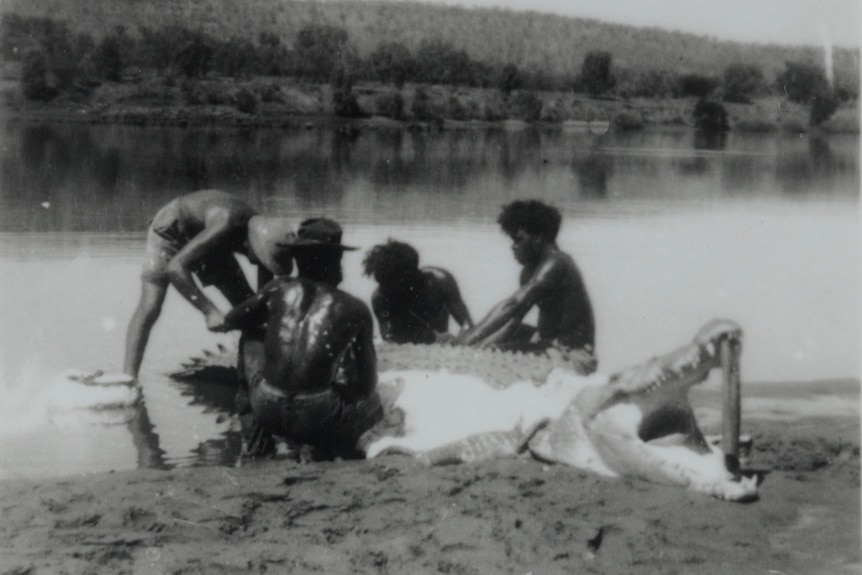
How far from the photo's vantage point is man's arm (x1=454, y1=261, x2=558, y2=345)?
7.08 meters

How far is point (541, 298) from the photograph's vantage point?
23.5 ft

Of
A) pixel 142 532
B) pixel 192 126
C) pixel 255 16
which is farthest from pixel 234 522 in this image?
pixel 255 16

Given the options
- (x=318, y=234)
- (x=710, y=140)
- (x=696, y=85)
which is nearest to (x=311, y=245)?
(x=318, y=234)

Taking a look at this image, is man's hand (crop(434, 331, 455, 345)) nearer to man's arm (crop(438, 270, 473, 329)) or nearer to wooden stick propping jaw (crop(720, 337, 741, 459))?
man's arm (crop(438, 270, 473, 329))

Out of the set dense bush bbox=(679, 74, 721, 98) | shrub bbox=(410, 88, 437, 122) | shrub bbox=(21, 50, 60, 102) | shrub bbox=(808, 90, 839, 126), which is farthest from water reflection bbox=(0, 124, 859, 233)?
dense bush bbox=(679, 74, 721, 98)

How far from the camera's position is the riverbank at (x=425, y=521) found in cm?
453

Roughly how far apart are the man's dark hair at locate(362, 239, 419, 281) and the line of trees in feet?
49.6

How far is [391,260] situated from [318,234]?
157cm

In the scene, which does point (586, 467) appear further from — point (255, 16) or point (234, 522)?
point (255, 16)

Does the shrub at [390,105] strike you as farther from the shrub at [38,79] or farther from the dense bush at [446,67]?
the shrub at [38,79]

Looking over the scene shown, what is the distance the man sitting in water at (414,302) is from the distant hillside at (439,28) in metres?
13.6

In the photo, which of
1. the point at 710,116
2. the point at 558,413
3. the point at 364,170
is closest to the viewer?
the point at 558,413

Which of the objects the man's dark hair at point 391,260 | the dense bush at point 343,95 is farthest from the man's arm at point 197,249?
the dense bush at point 343,95

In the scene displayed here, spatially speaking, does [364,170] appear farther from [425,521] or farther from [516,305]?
[425,521]
